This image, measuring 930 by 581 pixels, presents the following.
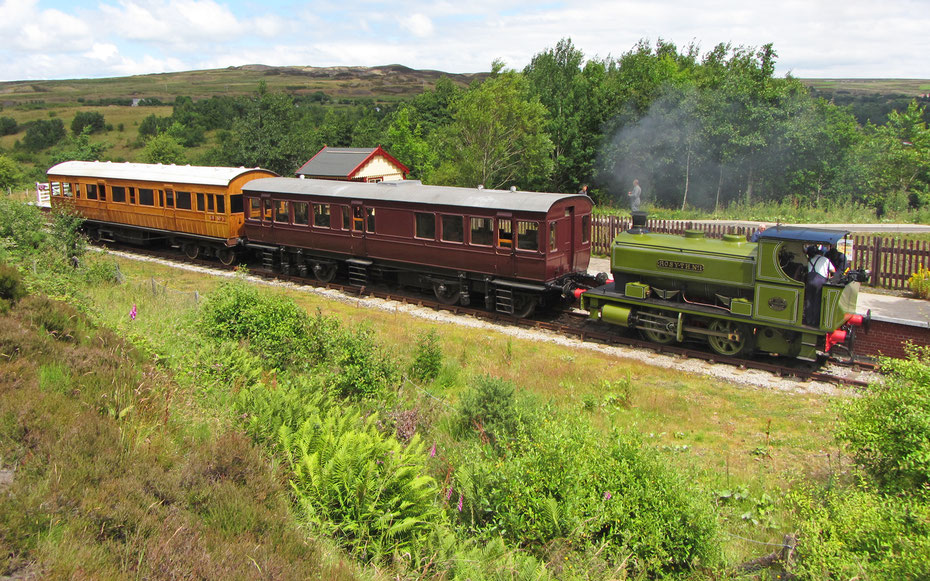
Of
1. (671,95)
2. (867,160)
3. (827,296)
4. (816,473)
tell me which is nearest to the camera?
(816,473)

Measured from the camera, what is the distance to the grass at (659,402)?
25.9 ft

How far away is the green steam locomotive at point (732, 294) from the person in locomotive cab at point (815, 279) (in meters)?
0.02

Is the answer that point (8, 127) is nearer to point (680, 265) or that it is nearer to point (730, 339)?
point (680, 265)

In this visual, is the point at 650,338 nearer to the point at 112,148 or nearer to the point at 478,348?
the point at 478,348

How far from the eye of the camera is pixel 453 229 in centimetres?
1738

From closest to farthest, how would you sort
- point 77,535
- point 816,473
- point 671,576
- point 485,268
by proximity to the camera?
point 77,535 < point 671,576 < point 816,473 < point 485,268

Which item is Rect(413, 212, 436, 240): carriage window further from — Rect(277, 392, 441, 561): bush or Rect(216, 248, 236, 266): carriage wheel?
Rect(277, 392, 441, 561): bush

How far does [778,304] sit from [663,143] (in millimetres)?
24760

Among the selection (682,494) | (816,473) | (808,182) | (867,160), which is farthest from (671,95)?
(682,494)

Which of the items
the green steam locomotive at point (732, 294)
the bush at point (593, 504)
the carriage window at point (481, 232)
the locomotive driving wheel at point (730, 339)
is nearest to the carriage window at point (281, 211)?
the carriage window at point (481, 232)

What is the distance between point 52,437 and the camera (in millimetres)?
5223

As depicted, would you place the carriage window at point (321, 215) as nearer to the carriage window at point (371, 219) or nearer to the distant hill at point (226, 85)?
the carriage window at point (371, 219)

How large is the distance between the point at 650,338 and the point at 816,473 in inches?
260

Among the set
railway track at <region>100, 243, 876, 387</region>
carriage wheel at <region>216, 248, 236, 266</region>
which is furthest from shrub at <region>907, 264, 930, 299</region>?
carriage wheel at <region>216, 248, 236, 266</region>
